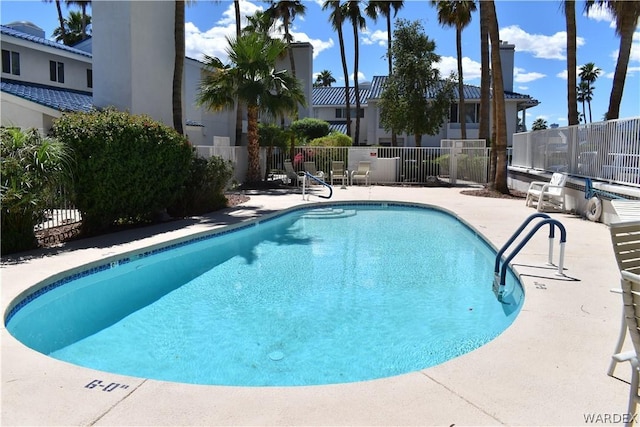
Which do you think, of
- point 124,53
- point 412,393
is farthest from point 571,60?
point 412,393

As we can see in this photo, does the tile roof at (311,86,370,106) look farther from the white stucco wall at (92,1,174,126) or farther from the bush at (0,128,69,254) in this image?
the bush at (0,128,69,254)

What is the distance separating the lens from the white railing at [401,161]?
2248cm

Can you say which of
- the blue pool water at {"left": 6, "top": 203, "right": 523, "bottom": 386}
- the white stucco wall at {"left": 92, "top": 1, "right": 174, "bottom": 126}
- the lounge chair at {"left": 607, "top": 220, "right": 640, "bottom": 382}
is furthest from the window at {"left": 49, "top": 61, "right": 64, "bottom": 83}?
the lounge chair at {"left": 607, "top": 220, "right": 640, "bottom": 382}

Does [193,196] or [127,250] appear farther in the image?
[193,196]

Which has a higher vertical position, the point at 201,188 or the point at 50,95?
the point at 50,95

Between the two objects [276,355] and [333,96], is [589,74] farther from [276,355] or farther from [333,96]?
[276,355]

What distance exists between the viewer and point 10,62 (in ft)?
59.3

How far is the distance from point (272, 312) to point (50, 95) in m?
15.2

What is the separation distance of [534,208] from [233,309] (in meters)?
10.6

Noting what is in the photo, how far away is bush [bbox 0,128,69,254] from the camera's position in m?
7.96

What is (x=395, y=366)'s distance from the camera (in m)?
4.83

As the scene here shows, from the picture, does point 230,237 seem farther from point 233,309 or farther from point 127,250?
point 233,309

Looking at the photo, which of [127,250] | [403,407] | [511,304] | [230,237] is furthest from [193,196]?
[403,407]

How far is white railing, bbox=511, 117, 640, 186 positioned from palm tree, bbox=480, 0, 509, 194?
1.29 meters
